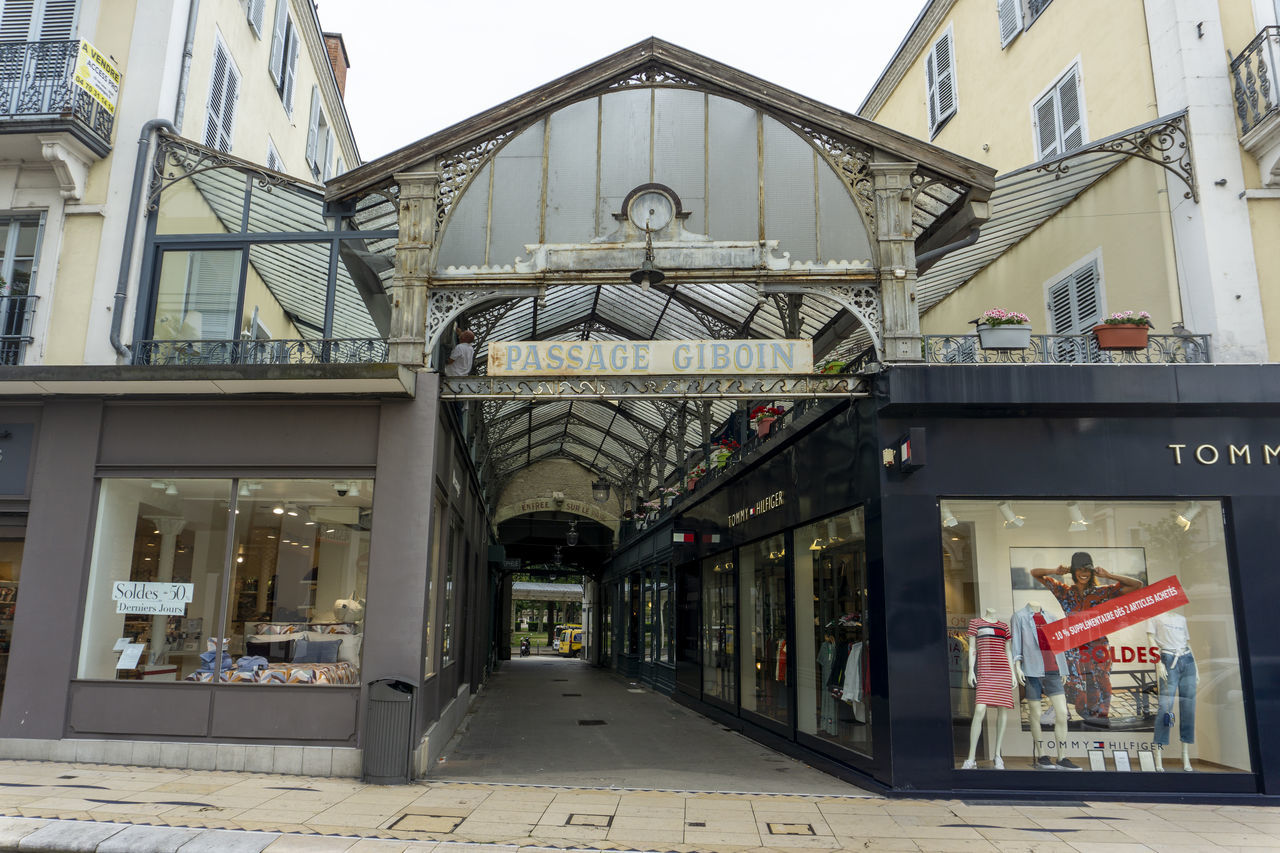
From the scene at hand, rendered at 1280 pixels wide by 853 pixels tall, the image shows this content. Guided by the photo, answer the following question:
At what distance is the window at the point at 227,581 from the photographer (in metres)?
9.23

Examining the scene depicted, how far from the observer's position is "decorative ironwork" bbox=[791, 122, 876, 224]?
31.6 feet

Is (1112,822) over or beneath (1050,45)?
beneath

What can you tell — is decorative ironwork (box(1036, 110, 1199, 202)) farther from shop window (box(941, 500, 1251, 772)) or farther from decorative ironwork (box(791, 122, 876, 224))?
shop window (box(941, 500, 1251, 772))

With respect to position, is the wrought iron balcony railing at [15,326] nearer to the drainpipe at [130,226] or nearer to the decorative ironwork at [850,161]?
the drainpipe at [130,226]

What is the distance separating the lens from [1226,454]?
28.7 ft

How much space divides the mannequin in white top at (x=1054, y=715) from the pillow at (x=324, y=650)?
7038 mm

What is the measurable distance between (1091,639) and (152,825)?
28.0 ft

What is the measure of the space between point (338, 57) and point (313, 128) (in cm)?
399

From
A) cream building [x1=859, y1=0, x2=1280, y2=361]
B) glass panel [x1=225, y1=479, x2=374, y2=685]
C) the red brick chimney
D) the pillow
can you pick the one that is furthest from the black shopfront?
the red brick chimney

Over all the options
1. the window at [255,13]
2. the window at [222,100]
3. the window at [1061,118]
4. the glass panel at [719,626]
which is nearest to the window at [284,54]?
the window at [255,13]

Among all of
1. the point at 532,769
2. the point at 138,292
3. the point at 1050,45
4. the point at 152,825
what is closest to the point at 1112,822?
the point at 532,769

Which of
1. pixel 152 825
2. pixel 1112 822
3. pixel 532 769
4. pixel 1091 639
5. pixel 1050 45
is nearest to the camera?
pixel 152 825

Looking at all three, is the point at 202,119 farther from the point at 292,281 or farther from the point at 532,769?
the point at 532,769

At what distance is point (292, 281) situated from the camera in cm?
1130
